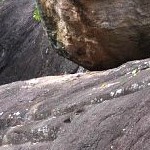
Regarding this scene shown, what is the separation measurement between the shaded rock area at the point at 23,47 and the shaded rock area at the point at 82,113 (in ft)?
24.6

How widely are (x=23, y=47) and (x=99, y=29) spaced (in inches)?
407

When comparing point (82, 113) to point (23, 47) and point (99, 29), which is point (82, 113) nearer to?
point (99, 29)

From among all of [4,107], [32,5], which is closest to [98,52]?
[4,107]

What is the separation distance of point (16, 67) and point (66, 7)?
33.2ft

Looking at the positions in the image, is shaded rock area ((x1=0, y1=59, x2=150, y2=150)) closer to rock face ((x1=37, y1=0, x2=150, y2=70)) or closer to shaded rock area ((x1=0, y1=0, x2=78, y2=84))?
rock face ((x1=37, y1=0, x2=150, y2=70))

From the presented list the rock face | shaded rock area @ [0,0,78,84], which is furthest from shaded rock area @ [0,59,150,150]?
shaded rock area @ [0,0,78,84]

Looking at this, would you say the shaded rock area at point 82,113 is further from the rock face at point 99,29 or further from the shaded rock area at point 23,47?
the shaded rock area at point 23,47

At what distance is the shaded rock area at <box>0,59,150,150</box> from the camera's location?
22.3ft

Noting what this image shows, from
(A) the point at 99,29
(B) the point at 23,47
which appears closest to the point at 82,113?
(A) the point at 99,29

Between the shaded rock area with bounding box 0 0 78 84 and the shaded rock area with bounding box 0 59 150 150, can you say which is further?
the shaded rock area with bounding box 0 0 78 84

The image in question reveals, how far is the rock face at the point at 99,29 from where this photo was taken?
10.5 metres

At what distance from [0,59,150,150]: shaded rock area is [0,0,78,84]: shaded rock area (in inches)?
295

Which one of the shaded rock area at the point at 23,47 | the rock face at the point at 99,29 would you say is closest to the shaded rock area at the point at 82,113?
the rock face at the point at 99,29

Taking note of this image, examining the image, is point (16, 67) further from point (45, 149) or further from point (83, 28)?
point (45, 149)
